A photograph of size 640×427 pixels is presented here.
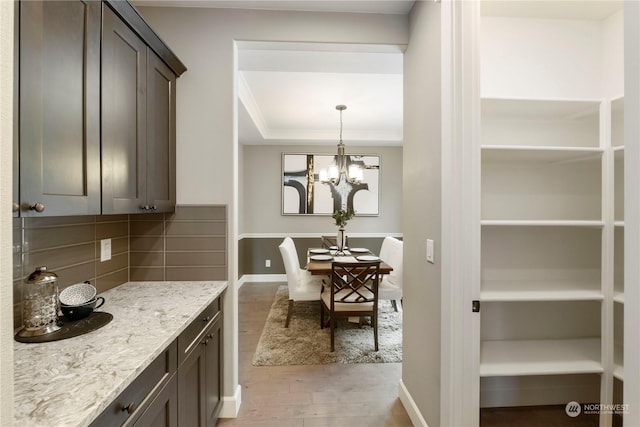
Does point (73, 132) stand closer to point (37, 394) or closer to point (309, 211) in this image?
point (37, 394)

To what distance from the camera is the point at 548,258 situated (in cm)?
179

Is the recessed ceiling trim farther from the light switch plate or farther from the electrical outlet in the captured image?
the light switch plate

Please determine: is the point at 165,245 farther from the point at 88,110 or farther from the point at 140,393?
the point at 140,393

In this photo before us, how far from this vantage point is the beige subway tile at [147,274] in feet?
6.07

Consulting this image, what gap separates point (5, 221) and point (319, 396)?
2183 mm

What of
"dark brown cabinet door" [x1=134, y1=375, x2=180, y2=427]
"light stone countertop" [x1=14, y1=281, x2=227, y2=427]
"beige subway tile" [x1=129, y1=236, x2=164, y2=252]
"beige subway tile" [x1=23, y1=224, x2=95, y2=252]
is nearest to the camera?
"light stone countertop" [x1=14, y1=281, x2=227, y2=427]

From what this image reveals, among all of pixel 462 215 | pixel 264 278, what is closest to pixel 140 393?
pixel 462 215

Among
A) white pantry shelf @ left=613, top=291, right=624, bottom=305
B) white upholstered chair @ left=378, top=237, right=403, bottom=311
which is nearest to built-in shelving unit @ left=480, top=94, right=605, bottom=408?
white pantry shelf @ left=613, top=291, right=624, bottom=305

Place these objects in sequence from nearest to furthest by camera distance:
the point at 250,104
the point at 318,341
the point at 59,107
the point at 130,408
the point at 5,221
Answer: the point at 5,221 → the point at 130,408 → the point at 59,107 → the point at 318,341 → the point at 250,104

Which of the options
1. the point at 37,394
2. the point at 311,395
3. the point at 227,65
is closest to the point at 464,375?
the point at 311,395

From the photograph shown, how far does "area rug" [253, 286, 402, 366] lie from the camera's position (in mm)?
2611

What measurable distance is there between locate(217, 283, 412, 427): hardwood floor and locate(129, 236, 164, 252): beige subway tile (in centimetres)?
123

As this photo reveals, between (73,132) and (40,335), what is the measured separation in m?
0.78

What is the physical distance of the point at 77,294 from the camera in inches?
50.3
